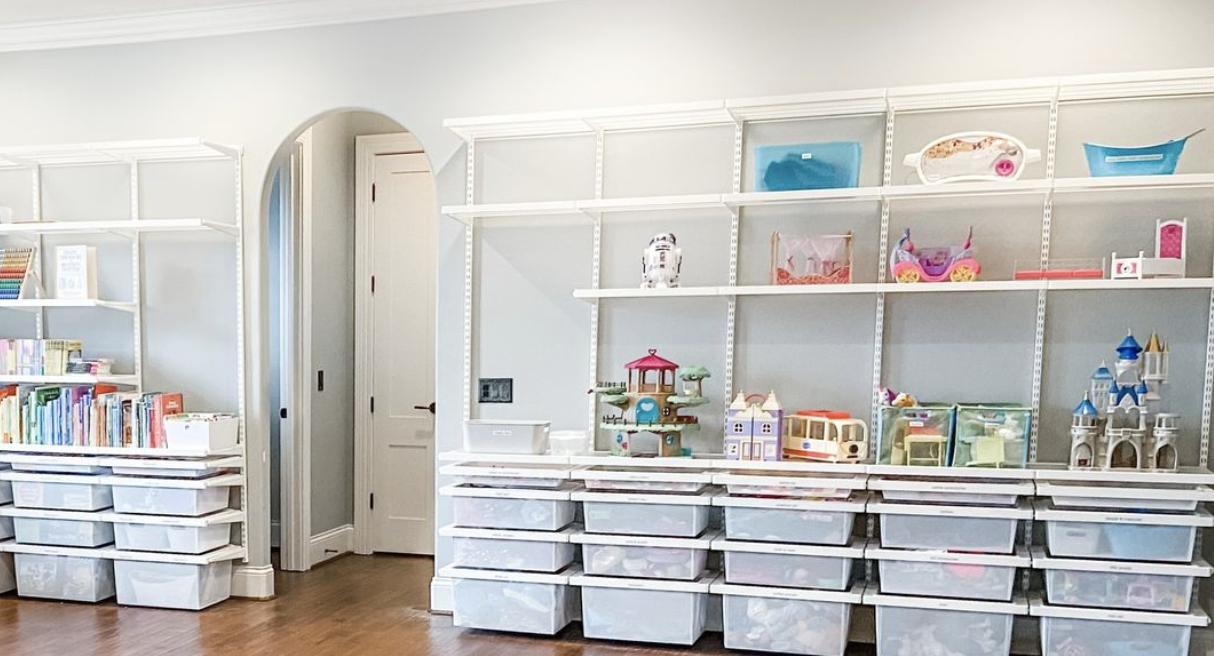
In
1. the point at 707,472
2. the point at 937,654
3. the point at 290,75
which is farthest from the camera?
the point at 290,75

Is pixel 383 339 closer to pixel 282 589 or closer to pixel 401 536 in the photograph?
pixel 401 536

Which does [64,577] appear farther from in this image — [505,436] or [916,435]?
[916,435]

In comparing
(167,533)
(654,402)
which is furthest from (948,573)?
(167,533)

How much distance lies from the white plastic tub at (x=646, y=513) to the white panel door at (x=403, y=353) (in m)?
1.83

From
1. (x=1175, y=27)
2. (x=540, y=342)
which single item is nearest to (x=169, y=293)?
(x=540, y=342)

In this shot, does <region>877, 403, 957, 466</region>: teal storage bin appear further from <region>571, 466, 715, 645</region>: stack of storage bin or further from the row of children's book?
the row of children's book

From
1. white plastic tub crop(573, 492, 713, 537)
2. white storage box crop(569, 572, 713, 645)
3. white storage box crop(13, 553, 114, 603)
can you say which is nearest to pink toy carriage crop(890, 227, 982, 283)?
white plastic tub crop(573, 492, 713, 537)

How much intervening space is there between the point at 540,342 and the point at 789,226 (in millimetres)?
1183

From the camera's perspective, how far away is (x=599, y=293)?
372 cm

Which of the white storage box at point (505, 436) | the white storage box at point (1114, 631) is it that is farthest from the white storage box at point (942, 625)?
the white storage box at point (505, 436)

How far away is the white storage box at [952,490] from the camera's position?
10.5 ft

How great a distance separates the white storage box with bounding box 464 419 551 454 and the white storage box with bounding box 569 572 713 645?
556mm

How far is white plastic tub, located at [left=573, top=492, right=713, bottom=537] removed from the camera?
11.6 ft

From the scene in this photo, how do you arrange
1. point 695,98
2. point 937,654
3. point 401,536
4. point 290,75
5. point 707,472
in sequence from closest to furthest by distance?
point 937,654
point 707,472
point 695,98
point 290,75
point 401,536
